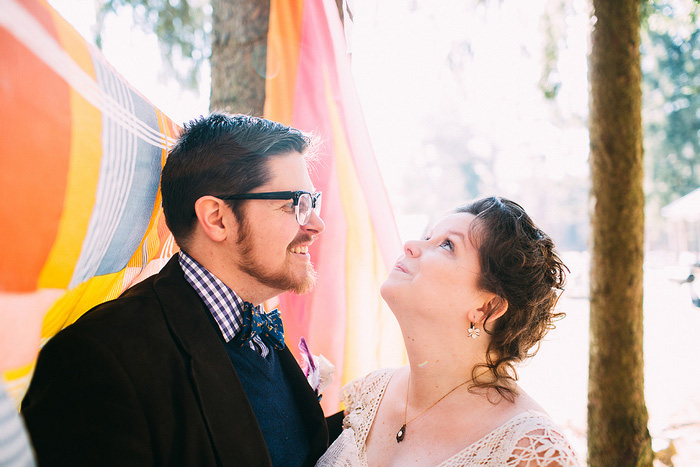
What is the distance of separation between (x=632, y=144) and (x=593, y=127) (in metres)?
0.26

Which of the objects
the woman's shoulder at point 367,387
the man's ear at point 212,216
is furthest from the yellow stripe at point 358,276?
the man's ear at point 212,216

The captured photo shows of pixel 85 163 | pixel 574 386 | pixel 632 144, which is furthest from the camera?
pixel 574 386

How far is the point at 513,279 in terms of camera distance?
1767 millimetres

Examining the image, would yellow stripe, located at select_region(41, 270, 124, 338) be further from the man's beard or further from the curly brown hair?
the curly brown hair

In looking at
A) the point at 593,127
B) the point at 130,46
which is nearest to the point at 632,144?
the point at 593,127

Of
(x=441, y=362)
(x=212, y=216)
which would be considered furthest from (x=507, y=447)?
(x=212, y=216)

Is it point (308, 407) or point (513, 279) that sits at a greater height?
point (513, 279)

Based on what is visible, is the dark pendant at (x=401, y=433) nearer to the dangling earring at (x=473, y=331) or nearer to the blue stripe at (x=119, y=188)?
the dangling earring at (x=473, y=331)

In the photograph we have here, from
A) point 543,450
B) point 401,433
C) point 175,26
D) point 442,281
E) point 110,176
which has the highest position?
point 175,26

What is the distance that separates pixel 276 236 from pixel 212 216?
9.0 inches

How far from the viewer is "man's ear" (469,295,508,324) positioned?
1.80 meters

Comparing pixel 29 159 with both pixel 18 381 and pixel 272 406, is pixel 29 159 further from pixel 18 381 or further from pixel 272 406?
pixel 272 406

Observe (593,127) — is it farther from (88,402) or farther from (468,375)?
(88,402)

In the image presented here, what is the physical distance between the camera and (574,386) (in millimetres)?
6832
